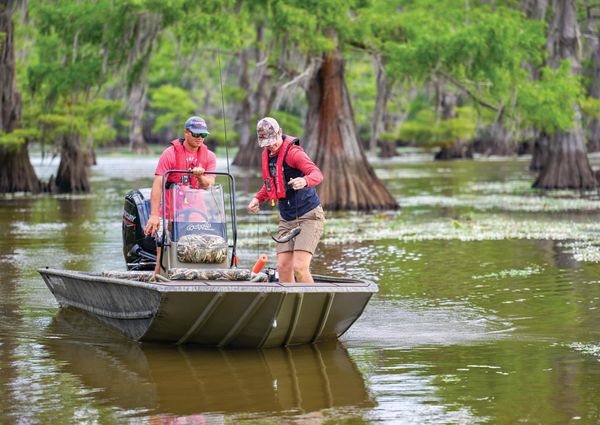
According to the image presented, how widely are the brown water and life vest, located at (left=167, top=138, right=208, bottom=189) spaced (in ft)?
5.49

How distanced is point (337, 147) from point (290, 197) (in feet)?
61.3

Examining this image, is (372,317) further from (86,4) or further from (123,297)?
(86,4)

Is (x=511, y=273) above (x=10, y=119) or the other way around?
the other way around

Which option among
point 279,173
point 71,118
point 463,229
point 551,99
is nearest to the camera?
point 279,173

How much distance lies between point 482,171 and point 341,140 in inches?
1031

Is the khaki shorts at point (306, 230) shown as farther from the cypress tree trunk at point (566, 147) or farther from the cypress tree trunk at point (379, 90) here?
the cypress tree trunk at point (566, 147)

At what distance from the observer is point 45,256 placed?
19828 millimetres

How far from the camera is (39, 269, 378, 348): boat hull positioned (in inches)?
412

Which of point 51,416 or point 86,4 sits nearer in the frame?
point 51,416

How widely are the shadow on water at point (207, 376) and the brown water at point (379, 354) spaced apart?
0.05 ft

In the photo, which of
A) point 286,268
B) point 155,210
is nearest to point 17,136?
point 155,210

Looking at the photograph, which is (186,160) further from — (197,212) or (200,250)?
(200,250)

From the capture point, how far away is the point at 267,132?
11219 mm

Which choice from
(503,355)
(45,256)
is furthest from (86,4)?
(503,355)
